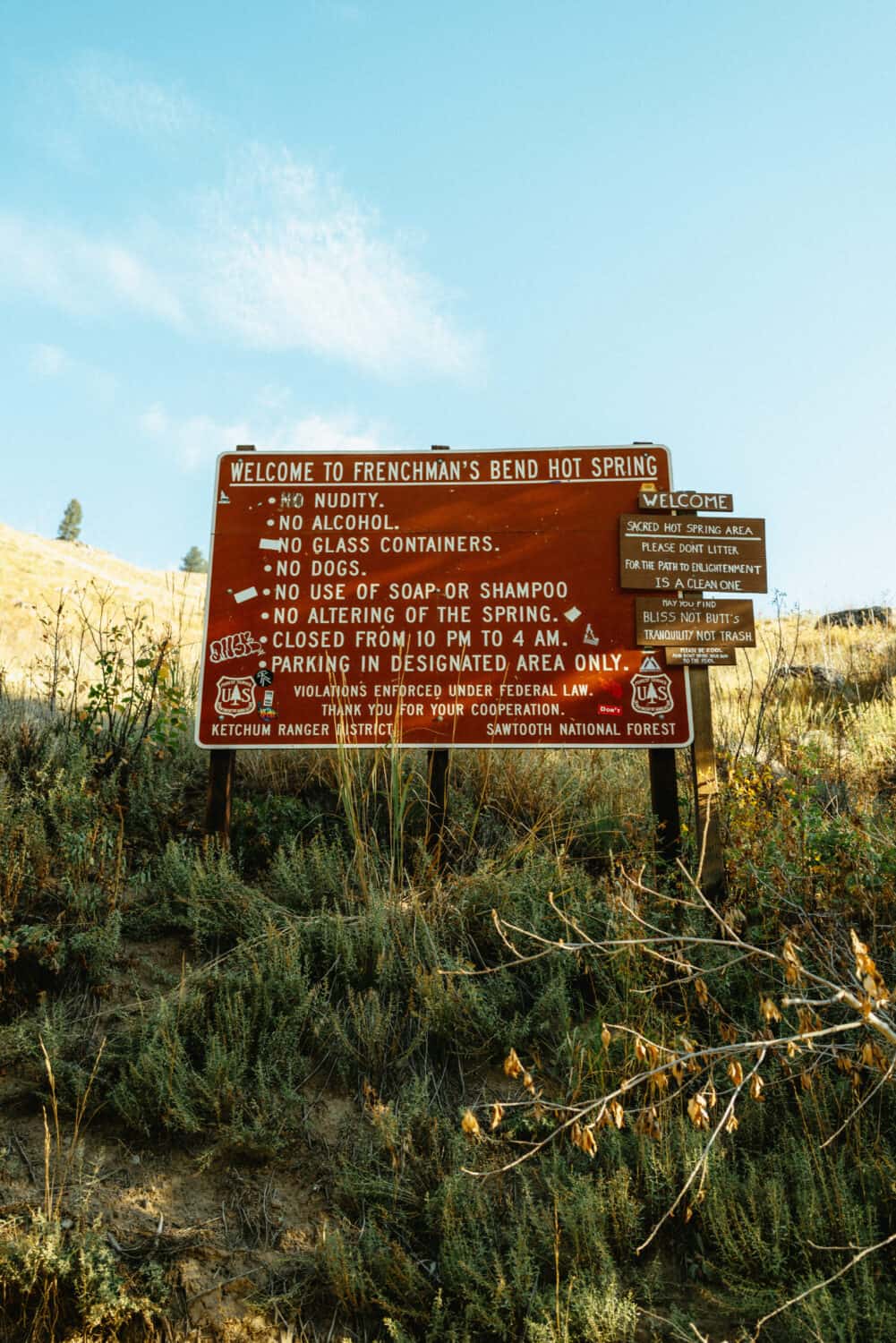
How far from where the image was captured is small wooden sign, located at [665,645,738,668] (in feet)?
18.0

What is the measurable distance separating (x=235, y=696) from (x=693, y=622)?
9.09 ft

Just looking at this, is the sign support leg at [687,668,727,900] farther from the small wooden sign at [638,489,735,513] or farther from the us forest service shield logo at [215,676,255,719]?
the us forest service shield logo at [215,676,255,719]

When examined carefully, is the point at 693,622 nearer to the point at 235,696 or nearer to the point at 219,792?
the point at 235,696

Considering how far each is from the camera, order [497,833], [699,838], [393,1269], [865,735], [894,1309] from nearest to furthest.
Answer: [894,1309] → [393,1269] → [699,838] → [497,833] → [865,735]

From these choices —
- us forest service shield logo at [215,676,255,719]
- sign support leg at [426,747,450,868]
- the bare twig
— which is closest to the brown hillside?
us forest service shield logo at [215,676,255,719]

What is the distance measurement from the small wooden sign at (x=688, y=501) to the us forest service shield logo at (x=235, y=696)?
2651 mm

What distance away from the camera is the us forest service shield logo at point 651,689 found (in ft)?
18.0

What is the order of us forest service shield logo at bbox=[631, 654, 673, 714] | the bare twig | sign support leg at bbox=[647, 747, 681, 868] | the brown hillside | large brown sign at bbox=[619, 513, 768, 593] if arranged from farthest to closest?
the brown hillside → large brown sign at bbox=[619, 513, 768, 593] → us forest service shield logo at bbox=[631, 654, 673, 714] → sign support leg at bbox=[647, 747, 681, 868] → the bare twig

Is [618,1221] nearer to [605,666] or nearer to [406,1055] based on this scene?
[406,1055]

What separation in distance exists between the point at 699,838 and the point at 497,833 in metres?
1.23

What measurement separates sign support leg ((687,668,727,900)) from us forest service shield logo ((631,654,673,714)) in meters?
0.15

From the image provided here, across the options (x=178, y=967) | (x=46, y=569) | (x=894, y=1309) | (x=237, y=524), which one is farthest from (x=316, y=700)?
(x=46, y=569)

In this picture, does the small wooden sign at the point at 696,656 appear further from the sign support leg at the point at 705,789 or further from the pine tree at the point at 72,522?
the pine tree at the point at 72,522

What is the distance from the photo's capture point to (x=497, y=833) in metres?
5.79
